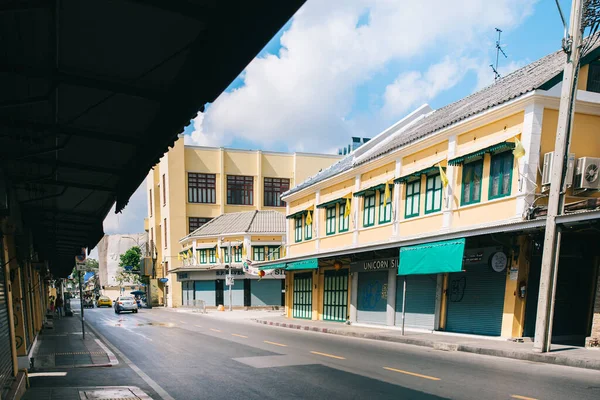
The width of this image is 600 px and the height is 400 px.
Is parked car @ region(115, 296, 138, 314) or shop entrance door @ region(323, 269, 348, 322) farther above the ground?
shop entrance door @ region(323, 269, 348, 322)

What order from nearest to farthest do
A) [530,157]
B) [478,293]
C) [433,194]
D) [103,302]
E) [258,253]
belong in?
[530,157]
[478,293]
[433,194]
[258,253]
[103,302]

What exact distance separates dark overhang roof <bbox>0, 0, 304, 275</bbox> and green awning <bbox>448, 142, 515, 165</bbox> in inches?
488

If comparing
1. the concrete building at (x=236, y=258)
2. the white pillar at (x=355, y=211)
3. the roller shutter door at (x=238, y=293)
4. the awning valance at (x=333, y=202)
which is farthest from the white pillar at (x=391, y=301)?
the roller shutter door at (x=238, y=293)

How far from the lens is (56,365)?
436 inches

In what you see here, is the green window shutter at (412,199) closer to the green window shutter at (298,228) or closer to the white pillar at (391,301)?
the white pillar at (391,301)

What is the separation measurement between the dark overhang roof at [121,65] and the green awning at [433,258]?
12139 millimetres

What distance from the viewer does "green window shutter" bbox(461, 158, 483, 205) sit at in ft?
52.5

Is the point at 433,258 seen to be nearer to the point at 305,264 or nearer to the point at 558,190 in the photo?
the point at 558,190

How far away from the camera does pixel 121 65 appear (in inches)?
149

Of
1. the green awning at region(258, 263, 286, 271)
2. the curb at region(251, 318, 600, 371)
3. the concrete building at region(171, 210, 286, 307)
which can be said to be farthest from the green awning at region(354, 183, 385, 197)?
the concrete building at region(171, 210, 286, 307)

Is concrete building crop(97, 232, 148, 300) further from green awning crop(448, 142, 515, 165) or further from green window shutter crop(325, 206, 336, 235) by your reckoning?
green awning crop(448, 142, 515, 165)

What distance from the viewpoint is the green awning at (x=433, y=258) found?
1525 cm

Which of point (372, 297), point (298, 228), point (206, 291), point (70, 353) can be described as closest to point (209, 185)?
point (206, 291)

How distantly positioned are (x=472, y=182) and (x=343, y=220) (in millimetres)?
9272
